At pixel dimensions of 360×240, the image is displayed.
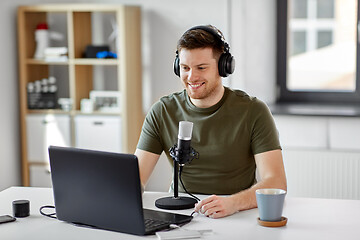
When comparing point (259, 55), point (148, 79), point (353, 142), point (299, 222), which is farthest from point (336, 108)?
point (299, 222)

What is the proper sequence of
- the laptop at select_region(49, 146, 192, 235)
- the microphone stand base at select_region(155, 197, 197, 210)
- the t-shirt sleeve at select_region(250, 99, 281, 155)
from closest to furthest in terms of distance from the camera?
the laptop at select_region(49, 146, 192, 235), the microphone stand base at select_region(155, 197, 197, 210), the t-shirt sleeve at select_region(250, 99, 281, 155)

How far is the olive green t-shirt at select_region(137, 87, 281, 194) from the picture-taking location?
7.66 ft

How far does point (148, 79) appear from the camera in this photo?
4363mm

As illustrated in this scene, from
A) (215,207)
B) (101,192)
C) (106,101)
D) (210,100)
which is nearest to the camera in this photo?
(101,192)

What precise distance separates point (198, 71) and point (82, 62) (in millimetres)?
1984

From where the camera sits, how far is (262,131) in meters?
2.31

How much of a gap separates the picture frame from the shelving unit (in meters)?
0.07

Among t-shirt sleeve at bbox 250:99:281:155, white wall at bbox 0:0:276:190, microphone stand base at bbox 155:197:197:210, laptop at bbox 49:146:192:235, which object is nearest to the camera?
laptop at bbox 49:146:192:235

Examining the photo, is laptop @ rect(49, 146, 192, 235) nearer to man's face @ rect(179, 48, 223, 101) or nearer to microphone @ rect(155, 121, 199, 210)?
microphone @ rect(155, 121, 199, 210)

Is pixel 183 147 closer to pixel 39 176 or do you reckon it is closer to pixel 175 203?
pixel 175 203

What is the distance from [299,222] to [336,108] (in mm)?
2294

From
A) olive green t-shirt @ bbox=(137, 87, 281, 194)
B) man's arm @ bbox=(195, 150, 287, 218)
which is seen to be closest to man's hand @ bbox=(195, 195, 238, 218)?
man's arm @ bbox=(195, 150, 287, 218)

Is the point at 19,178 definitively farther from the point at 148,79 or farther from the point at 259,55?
the point at 259,55

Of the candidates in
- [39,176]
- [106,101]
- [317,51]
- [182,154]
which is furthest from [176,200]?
[317,51]
